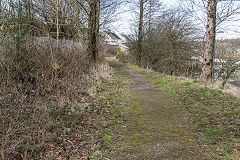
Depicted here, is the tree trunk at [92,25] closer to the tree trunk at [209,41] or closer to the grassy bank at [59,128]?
the grassy bank at [59,128]

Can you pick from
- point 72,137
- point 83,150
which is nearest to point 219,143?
point 83,150

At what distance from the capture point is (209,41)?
7406 millimetres

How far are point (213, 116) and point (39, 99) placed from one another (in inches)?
174

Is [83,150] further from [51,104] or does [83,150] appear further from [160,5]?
[160,5]

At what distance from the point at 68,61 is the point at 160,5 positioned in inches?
499

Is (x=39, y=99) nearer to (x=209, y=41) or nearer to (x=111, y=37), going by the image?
(x=209, y=41)

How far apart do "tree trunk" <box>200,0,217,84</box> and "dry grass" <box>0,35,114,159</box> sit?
5.05m

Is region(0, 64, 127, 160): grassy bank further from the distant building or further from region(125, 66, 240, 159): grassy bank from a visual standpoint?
the distant building

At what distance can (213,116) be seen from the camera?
4199 millimetres


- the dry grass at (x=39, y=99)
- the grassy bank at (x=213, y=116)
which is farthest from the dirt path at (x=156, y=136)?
the dry grass at (x=39, y=99)

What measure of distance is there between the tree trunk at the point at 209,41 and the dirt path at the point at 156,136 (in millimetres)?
3614

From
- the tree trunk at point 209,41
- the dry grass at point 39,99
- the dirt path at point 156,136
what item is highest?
the tree trunk at point 209,41

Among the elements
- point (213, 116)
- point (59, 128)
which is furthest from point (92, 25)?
point (213, 116)

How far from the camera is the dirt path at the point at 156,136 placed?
2715 millimetres
